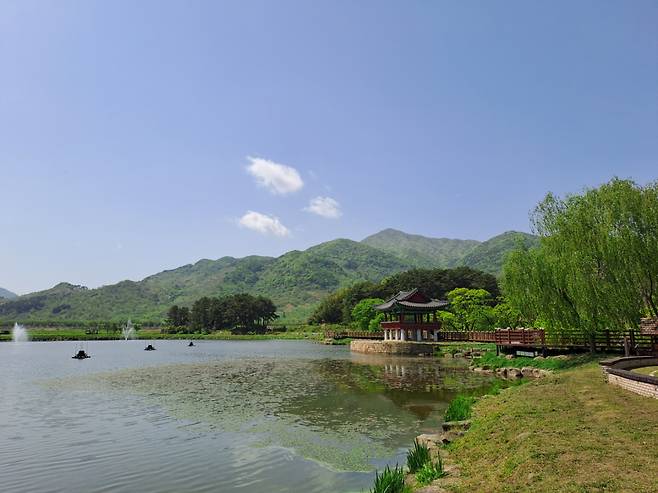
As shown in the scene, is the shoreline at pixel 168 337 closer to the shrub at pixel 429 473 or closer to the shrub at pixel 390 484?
the shrub at pixel 429 473

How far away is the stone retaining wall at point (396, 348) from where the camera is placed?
2394 inches

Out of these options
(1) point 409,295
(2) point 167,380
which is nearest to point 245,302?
(1) point 409,295

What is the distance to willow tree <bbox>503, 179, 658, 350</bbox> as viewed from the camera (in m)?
28.6

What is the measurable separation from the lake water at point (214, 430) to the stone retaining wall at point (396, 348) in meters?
Answer: 22.3

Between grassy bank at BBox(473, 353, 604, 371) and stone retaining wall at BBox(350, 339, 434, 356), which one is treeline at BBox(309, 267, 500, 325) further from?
grassy bank at BBox(473, 353, 604, 371)

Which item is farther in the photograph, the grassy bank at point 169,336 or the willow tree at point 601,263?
the grassy bank at point 169,336

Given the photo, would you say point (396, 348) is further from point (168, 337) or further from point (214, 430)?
point (168, 337)

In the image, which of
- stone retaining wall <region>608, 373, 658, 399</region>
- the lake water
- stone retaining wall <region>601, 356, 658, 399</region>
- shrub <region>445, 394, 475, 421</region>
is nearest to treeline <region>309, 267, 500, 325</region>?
the lake water

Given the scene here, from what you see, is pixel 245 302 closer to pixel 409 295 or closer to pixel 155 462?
pixel 409 295

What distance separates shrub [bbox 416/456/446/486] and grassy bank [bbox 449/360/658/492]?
60 centimetres

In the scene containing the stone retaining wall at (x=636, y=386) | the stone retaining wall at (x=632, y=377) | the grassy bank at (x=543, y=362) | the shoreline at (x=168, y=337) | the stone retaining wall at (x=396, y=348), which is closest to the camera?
the stone retaining wall at (x=636, y=386)

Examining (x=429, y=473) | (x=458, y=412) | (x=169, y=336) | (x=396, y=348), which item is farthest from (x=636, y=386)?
(x=169, y=336)

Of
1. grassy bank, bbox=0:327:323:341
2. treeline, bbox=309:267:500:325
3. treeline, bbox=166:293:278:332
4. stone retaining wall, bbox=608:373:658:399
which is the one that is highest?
treeline, bbox=309:267:500:325

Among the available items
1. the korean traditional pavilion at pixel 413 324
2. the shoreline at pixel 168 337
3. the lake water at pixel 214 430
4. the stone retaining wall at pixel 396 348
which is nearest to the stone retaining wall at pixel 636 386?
the lake water at pixel 214 430
